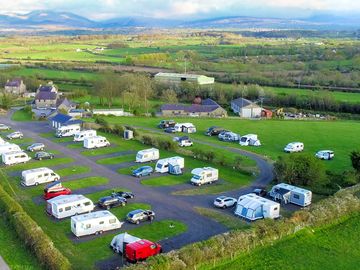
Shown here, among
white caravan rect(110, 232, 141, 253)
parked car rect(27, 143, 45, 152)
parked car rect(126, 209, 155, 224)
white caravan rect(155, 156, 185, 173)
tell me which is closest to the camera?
white caravan rect(110, 232, 141, 253)

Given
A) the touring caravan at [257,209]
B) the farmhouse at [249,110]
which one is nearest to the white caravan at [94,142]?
the touring caravan at [257,209]

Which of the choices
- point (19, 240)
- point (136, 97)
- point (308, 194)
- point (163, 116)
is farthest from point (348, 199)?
point (136, 97)

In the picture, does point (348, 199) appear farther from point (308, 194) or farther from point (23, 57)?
point (23, 57)

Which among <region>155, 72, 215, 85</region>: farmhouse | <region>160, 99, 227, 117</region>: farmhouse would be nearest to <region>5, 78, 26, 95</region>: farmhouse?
<region>155, 72, 215, 85</region>: farmhouse

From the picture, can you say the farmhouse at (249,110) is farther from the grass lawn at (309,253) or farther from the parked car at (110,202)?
the grass lawn at (309,253)

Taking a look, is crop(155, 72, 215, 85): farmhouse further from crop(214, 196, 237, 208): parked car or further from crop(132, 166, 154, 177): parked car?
crop(214, 196, 237, 208): parked car

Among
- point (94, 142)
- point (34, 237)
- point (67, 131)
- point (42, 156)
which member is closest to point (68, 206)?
point (34, 237)
